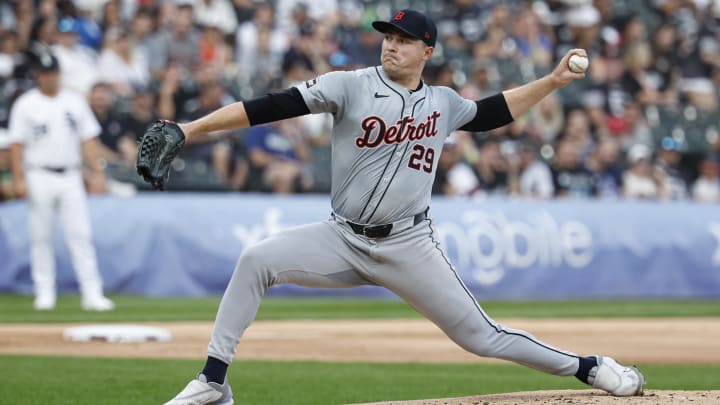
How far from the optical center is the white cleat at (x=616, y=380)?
19.2ft

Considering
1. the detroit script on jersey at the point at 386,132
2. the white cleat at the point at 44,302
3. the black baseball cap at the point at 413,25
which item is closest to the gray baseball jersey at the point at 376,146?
the detroit script on jersey at the point at 386,132

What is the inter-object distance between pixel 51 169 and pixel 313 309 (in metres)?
3.35

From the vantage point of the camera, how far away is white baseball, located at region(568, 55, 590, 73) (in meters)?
5.75

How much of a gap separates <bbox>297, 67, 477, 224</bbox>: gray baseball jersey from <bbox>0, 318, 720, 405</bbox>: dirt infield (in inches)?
129

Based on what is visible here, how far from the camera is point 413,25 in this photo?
5.65 meters

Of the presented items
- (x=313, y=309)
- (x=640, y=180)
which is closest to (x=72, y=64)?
(x=313, y=309)

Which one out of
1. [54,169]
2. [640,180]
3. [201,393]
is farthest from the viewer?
[640,180]

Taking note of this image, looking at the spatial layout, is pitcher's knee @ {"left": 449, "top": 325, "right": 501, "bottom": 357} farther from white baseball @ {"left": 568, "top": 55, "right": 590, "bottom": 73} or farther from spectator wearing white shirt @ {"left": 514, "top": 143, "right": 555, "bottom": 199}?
spectator wearing white shirt @ {"left": 514, "top": 143, "right": 555, "bottom": 199}

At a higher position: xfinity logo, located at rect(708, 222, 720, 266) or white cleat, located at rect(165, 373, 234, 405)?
white cleat, located at rect(165, 373, 234, 405)

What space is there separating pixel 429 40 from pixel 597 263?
10.2 m

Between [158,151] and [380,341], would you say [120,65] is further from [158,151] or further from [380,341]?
[158,151]

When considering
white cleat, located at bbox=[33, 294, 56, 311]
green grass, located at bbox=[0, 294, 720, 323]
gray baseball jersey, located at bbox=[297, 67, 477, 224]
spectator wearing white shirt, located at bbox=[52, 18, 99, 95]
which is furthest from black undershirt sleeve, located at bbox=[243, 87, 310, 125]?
spectator wearing white shirt, located at bbox=[52, 18, 99, 95]

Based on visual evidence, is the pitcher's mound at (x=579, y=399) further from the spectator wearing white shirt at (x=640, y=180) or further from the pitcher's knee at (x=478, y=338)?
the spectator wearing white shirt at (x=640, y=180)

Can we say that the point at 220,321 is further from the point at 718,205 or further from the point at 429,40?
the point at 718,205
